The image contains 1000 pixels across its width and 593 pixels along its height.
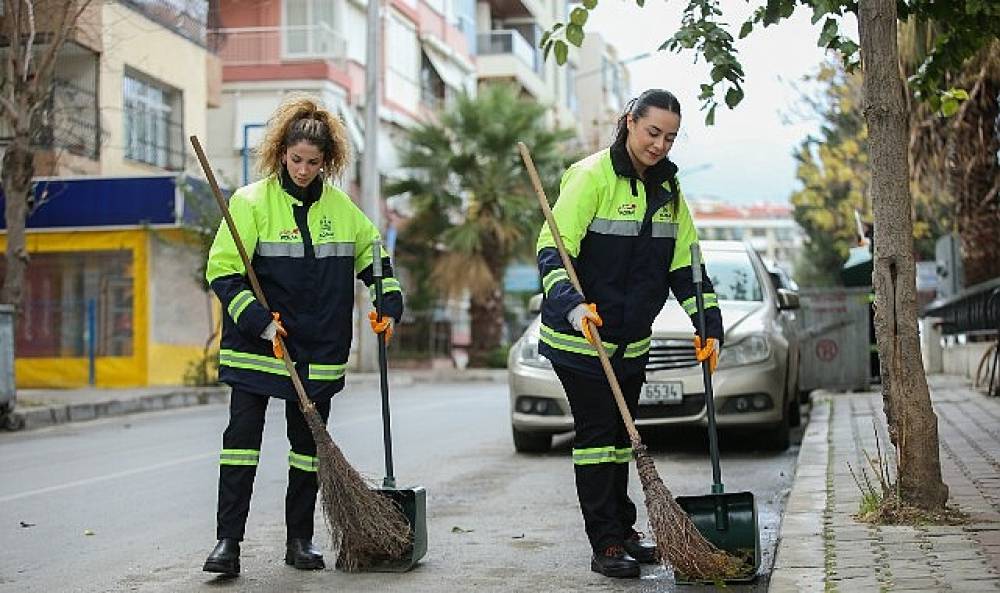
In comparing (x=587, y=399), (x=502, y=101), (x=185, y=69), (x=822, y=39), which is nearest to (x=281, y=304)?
(x=587, y=399)

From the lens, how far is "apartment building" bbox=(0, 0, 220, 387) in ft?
81.8

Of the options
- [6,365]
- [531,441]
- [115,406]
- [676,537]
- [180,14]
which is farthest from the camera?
[180,14]

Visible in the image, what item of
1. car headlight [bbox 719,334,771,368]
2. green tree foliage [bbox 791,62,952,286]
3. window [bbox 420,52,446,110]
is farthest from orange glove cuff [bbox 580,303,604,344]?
window [bbox 420,52,446,110]

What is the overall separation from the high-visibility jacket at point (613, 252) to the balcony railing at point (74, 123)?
63.8 feet

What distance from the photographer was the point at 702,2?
25.0 ft

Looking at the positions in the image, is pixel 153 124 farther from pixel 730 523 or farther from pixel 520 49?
pixel 520 49

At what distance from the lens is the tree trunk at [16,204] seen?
18.5 meters

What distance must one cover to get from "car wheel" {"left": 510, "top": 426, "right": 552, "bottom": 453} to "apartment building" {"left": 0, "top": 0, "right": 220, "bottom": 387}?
13915mm

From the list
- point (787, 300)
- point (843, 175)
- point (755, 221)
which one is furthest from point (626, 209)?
point (755, 221)

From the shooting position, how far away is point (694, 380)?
10641 millimetres

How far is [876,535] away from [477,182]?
2731 centimetres

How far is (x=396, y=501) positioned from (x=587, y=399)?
88cm

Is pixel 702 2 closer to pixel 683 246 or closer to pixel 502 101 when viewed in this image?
pixel 683 246

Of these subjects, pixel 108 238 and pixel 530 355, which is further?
pixel 108 238
